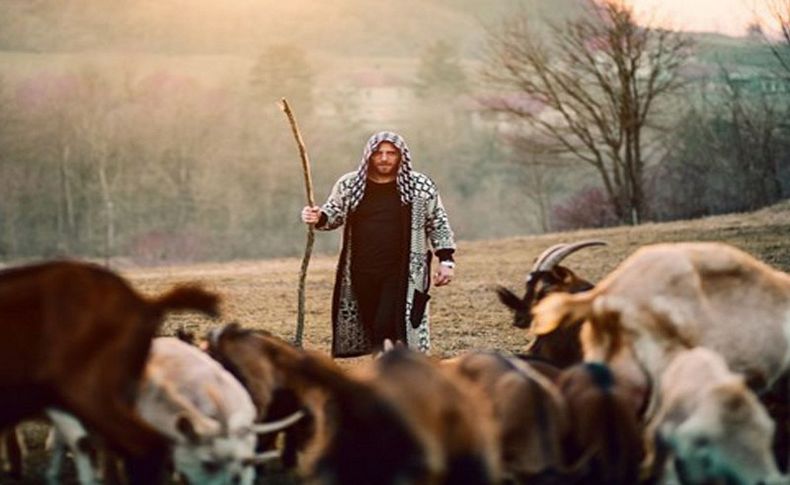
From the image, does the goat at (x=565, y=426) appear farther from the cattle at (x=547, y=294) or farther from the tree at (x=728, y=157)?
the tree at (x=728, y=157)

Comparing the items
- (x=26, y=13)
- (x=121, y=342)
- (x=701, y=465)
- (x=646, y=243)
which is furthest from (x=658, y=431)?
(x=26, y=13)

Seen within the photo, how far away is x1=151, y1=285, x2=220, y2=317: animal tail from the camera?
677 cm

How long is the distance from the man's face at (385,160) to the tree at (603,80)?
31.2 meters

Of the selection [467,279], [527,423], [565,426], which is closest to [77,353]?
[527,423]

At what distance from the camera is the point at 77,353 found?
620cm

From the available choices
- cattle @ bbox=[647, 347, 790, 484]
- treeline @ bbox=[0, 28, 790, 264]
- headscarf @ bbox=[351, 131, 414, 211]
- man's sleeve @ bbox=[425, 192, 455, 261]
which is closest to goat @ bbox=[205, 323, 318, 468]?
headscarf @ bbox=[351, 131, 414, 211]

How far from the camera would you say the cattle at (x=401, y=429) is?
19.0 feet

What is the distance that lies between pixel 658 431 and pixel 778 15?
3115 centimetres

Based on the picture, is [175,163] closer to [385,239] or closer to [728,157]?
[728,157]

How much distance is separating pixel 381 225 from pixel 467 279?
12.5 meters

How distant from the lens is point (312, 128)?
63500 millimetres

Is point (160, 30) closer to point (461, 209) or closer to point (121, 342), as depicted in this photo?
point (461, 209)

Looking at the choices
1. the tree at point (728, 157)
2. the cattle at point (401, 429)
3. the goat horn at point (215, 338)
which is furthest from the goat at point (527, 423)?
the tree at point (728, 157)

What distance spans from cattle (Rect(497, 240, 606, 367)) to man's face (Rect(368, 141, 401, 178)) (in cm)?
134
